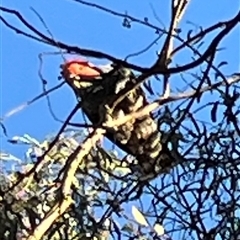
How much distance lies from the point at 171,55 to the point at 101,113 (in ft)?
0.30

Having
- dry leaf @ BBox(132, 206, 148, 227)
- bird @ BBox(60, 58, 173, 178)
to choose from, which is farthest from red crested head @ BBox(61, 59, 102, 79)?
dry leaf @ BBox(132, 206, 148, 227)

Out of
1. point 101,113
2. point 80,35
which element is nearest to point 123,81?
point 101,113

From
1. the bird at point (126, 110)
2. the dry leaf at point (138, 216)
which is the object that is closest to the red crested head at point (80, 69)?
the bird at point (126, 110)

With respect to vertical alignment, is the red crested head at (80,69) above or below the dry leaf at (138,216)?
above

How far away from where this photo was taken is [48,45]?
0.85 metres

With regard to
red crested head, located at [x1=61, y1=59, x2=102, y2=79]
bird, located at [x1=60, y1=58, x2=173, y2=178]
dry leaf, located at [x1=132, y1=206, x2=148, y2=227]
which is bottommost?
dry leaf, located at [x1=132, y1=206, x2=148, y2=227]

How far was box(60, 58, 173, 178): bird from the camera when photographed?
887 millimetres

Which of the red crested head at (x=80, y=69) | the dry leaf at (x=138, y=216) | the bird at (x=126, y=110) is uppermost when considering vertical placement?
the red crested head at (x=80, y=69)

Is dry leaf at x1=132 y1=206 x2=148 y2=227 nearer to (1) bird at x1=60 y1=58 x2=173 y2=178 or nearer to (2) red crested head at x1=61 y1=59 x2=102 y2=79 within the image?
(1) bird at x1=60 y1=58 x2=173 y2=178

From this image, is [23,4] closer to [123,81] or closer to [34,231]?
[123,81]

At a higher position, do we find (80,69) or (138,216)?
(80,69)

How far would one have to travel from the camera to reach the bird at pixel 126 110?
89cm

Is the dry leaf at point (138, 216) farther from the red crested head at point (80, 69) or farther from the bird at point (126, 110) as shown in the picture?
the red crested head at point (80, 69)

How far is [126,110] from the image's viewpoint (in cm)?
89
